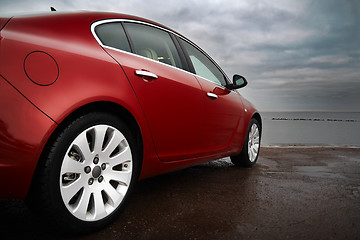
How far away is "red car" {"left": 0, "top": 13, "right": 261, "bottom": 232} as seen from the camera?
1.35 metres

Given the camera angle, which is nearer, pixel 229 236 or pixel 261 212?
pixel 229 236

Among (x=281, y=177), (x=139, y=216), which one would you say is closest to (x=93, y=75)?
(x=139, y=216)

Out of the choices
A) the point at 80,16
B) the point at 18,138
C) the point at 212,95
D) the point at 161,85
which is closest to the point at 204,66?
the point at 212,95

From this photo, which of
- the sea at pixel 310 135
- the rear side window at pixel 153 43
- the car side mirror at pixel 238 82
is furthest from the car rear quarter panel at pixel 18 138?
the sea at pixel 310 135

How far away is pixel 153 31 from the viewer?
2.51 metres

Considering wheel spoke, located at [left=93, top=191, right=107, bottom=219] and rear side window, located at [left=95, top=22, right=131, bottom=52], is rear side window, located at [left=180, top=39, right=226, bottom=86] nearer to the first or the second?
rear side window, located at [left=95, top=22, right=131, bottom=52]

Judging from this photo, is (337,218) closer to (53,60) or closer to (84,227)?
(84,227)

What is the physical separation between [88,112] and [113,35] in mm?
658

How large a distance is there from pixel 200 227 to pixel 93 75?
1203 mm

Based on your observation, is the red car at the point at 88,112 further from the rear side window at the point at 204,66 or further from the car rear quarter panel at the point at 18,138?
the rear side window at the point at 204,66

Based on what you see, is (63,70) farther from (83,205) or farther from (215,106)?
(215,106)

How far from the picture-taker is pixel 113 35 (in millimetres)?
1972

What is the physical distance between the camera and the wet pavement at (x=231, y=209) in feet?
5.70

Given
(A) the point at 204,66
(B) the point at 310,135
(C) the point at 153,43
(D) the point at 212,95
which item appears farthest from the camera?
(B) the point at 310,135
